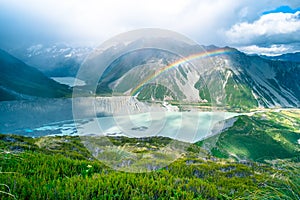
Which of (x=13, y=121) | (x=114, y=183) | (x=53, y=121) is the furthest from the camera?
(x=53, y=121)

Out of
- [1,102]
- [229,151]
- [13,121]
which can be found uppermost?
[1,102]

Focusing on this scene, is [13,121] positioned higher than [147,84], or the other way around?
[147,84]

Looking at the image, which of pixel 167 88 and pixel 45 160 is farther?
pixel 167 88

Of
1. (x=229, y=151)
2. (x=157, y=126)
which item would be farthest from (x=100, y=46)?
(x=229, y=151)

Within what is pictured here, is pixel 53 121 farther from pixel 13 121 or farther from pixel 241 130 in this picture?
pixel 241 130

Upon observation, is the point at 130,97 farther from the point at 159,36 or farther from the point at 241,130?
the point at 241,130

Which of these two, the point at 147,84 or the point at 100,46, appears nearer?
the point at 100,46

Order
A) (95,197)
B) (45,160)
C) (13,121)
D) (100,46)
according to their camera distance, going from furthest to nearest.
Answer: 1. (13,121)
2. (100,46)
3. (45,160)
4. (95,197)

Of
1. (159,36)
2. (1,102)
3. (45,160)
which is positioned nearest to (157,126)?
(159,36)

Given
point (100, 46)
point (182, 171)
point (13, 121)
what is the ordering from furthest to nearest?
point (13, 121)
point (182, 171)
point (100, 46)
